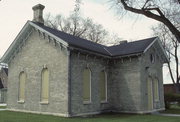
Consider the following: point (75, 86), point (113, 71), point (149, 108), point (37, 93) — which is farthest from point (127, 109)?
point (37, 93)

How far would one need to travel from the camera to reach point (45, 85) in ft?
54.7

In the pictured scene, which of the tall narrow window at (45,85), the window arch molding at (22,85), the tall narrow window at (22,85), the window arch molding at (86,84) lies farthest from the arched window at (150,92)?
the tall narrow window at (22,85)

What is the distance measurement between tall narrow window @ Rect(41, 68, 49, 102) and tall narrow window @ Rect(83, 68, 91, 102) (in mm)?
2631

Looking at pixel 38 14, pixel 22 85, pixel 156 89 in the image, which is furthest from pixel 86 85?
pixel 38 14

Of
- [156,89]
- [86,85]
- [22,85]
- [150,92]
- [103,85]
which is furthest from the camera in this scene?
[156,89]

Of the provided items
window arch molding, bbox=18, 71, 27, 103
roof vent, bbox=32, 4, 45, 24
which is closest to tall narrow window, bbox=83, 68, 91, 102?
window arch molding, bbox=18, 71, 27, 103

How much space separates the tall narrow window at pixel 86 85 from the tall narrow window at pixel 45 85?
8.63 ft

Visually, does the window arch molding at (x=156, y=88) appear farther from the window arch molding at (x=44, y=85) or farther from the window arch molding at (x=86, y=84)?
the window arch molding at (x=44, y=85)

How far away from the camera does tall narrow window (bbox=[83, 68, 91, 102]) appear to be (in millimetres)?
16438

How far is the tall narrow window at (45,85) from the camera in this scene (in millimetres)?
16469

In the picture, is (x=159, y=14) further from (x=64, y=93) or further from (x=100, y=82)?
(x=100, y=82)

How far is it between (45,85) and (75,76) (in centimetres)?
257

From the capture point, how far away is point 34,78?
17516 millimetres

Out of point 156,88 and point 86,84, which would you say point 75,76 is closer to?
point 86,84
